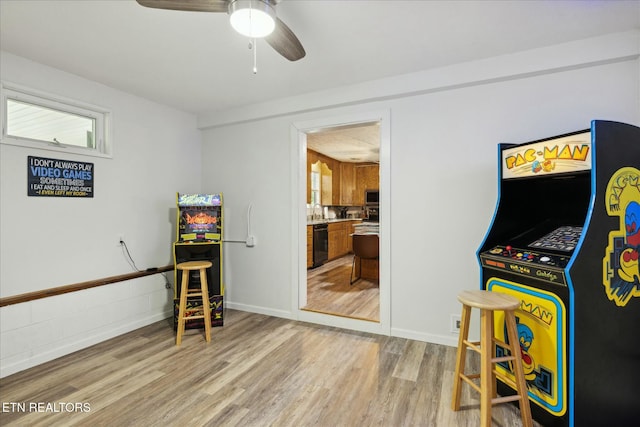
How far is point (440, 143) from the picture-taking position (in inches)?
111

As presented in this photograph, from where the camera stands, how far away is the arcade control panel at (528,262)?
1619mm

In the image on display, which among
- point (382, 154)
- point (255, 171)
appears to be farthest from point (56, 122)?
point (382, 154)

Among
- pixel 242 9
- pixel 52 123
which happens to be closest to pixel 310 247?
pixel 52 123

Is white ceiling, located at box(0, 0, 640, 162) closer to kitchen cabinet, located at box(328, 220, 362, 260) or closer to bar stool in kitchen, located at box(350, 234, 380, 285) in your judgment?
bar stool in kitchen, located at box(350, 234, 380, 285)

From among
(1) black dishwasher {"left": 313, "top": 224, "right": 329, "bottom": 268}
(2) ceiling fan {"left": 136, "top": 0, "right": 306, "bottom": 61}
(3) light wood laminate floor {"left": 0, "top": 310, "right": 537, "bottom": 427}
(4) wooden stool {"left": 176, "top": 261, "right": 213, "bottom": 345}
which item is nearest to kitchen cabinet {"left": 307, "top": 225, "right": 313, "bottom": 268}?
(1) black dishwasher {"left": 313, "top": 224, "right": 329, "bottom": 268}

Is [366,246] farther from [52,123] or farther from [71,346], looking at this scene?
[52,123]

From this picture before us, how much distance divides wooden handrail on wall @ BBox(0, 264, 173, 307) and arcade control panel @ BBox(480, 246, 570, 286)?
333 cm

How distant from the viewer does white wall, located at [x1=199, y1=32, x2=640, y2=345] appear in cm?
234

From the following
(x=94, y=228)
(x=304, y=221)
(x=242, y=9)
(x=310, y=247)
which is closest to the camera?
(x=242, y=9)

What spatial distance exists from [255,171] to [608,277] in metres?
3.27

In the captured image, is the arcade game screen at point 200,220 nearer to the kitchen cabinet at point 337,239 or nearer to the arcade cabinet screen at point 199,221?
the arcade cabinet screen at point 199,221

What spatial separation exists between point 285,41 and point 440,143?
170cm

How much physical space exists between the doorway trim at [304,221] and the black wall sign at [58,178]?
201 centimetres

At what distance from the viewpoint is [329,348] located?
111 inches
